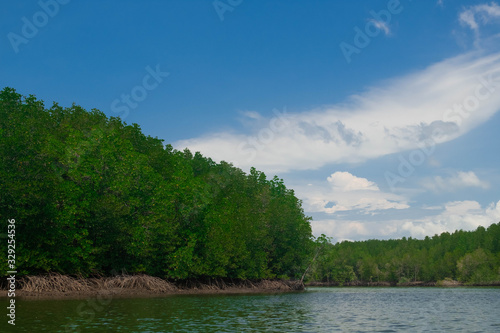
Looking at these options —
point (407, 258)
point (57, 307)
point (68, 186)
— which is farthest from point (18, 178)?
point (407, 258)

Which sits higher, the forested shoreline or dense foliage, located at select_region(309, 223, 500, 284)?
the forested shoreline

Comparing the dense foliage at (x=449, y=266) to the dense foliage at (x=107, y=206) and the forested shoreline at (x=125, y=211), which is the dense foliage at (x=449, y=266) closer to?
the forested shoreline at (x=125, y=211)

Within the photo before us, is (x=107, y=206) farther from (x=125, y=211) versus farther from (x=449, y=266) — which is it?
(x=449, y=266)

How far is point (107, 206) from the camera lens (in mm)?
48219

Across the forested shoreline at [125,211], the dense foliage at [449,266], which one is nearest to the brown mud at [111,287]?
the forested shoreline at [125,211]

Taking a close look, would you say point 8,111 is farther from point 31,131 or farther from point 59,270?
point 59,270

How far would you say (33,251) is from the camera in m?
41.9

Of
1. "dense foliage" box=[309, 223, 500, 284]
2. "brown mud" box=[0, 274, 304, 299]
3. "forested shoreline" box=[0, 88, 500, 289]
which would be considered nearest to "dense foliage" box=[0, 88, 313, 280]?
"forested shoreline" box=[0, 88, 500, 289]

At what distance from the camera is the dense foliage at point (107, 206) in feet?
139

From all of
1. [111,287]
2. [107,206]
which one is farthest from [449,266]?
[107,206]

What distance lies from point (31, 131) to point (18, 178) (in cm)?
805

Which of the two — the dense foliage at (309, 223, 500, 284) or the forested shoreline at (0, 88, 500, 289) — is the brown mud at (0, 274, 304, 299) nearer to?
the forested shoreline at (0, 88, 500, 289)

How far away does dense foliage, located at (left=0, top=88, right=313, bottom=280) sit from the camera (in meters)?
42.5

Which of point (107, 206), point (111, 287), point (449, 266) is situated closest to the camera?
point (107, 206)
